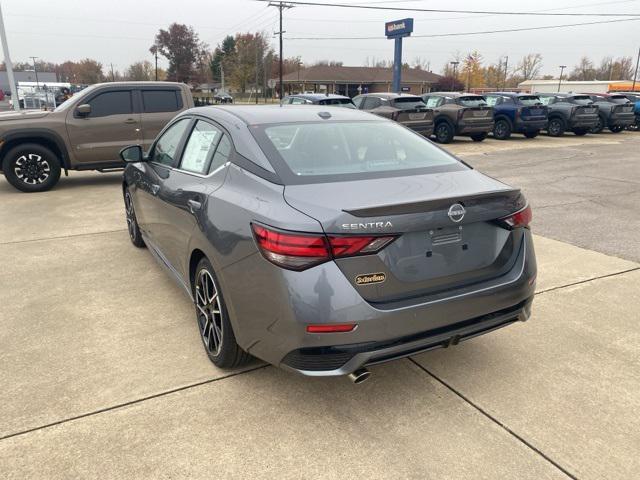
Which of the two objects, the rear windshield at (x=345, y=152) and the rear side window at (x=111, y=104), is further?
the rear side window at (x=111, y=104)

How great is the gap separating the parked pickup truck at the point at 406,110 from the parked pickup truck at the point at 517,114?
3.85m

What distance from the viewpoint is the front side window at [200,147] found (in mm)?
3365

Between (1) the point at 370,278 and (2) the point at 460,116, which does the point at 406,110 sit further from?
(1) the point at 370,278

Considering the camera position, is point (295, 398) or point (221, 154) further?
point (221, 154)

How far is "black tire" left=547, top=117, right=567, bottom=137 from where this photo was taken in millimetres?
19612

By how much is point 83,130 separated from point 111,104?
745 mm

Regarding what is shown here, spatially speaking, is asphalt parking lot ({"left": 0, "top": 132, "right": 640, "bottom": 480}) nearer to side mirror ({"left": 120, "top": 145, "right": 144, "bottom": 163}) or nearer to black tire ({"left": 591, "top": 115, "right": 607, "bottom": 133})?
side mirror ({"left": 120, "top": 145, "right": 144, "bottom": 163})

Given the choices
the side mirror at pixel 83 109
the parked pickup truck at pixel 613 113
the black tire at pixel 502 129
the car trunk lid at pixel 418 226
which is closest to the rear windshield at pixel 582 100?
the parked pickup truck at pixel 613 113

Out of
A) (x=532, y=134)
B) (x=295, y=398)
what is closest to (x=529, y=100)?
(x=532, y=134)

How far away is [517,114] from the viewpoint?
59.4ft

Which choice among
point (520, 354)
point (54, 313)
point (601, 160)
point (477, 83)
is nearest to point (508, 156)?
point (601, 160)

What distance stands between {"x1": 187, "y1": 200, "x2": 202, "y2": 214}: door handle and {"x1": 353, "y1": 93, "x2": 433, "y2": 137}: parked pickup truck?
1268cm

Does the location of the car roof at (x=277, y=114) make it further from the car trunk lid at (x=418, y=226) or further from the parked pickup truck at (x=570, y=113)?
the parked pickup truck at (x=570, y=113)

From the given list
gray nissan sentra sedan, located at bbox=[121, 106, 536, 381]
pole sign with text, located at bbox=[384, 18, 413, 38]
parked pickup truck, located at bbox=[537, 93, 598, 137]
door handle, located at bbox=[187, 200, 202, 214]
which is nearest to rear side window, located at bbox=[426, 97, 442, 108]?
parked pickup truck, located at bbox=[537, 93, 598, 137]
